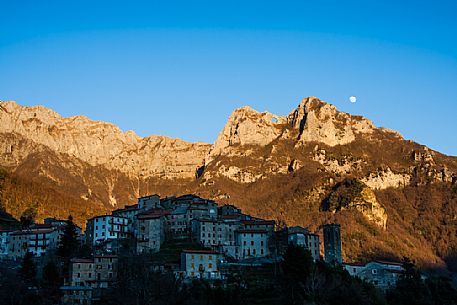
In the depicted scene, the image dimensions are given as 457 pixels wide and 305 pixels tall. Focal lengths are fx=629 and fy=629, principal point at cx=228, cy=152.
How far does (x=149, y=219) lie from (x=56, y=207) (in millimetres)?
90145

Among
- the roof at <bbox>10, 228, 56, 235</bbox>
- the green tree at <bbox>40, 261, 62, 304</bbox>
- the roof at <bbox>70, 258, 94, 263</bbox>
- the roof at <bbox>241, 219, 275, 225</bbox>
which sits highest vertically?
the roof at <bbox>241, 219, 275, 225</bbox>

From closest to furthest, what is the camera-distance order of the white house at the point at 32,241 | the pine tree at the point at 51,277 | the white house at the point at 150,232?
the pine tree at the point at 51,277
the white house at the point at 150,232
the white house at the point at 32,241

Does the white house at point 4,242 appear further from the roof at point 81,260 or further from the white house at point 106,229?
the roof at point 81,260

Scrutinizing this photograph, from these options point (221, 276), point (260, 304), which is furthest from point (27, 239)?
point (260, 304)

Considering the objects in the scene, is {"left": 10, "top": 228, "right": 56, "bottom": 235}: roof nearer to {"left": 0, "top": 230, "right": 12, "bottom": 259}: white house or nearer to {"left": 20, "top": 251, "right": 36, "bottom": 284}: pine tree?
{"left": 0, "top": 230, "right": 12, "bottom": 259}: white house

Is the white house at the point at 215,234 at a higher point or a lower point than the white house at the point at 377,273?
higher

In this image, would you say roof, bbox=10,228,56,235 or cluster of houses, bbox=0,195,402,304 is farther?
roof, bbox=10,228,56,235

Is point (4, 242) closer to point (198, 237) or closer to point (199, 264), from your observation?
point (198, 237)

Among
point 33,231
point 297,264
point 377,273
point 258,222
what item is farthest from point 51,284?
point 377,273

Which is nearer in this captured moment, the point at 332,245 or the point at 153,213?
the point at 153,213

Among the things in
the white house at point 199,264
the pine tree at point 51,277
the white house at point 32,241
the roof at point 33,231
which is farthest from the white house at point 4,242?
Result: the white house at point 199,264

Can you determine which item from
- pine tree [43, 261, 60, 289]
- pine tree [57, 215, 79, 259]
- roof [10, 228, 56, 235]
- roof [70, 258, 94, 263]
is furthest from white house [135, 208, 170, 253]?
pine tree [43, 261, 60, 289]

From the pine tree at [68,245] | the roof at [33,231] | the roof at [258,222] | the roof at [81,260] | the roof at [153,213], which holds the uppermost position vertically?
the roof at [153,213]


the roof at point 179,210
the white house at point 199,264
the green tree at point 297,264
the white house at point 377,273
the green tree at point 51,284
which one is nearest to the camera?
the green tree at point 51,284
